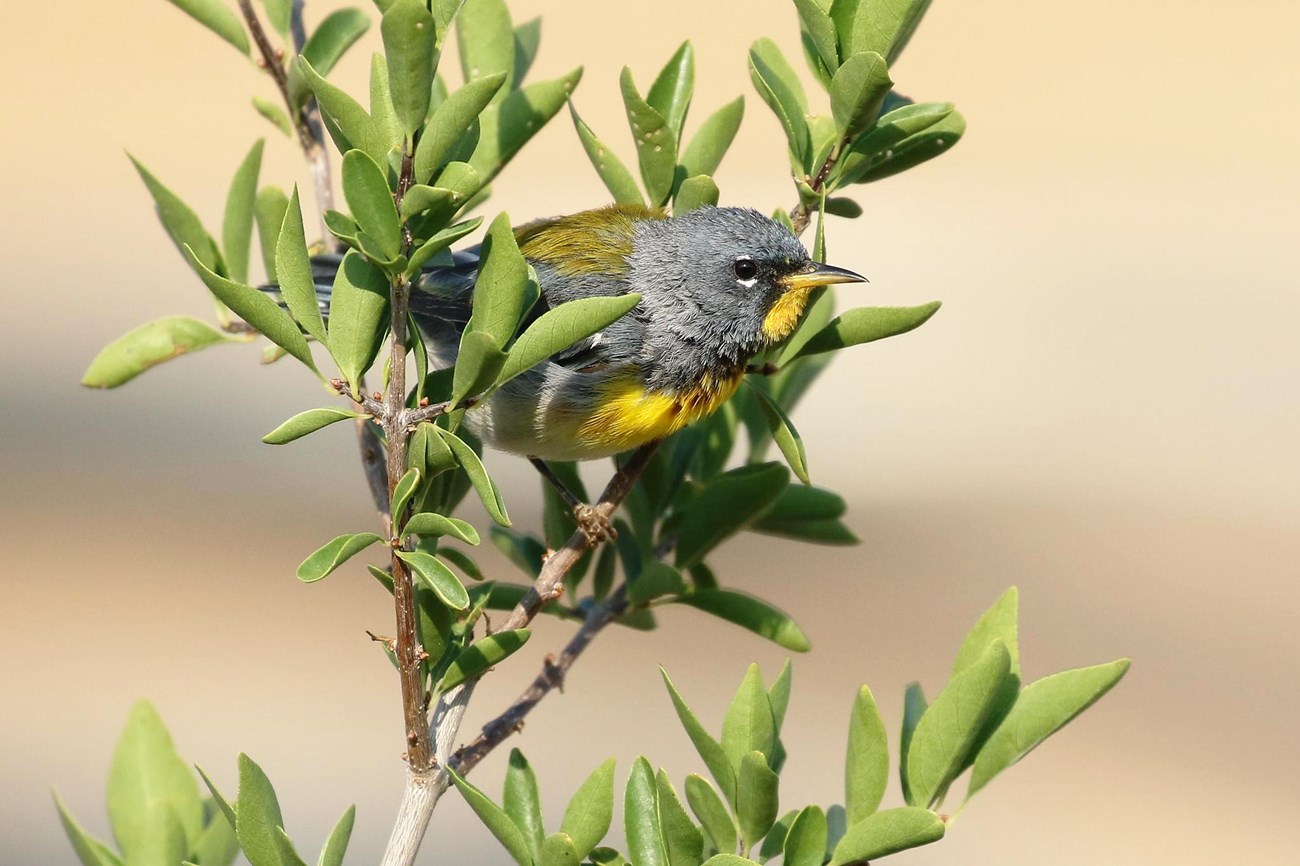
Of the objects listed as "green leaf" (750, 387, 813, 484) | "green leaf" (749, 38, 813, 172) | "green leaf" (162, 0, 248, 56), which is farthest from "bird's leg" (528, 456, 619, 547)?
"green leaf" (162, 0, 248, 56)

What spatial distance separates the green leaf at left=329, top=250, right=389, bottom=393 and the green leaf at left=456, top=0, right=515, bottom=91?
555 mm

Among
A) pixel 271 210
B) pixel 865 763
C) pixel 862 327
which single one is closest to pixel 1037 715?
pixel 865 763

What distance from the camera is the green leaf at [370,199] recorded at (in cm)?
131

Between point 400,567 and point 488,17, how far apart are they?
916 mm

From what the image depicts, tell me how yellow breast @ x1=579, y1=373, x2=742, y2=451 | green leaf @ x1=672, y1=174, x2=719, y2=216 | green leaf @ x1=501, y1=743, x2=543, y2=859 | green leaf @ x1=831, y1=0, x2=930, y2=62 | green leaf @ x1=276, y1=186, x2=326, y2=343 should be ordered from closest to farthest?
green leaf @ x1=276, y1=186, x2=326, y2=343
green leaf @ x1=501, y1=743, x2=543, y2=859
green leaf @ x1=831, y1=0, x2=930, y2=62
green leaf @ x1=672, y1=174, x2=719, y2=216
yellow breast @ x1=579, y1=373, x2=742, y2=451

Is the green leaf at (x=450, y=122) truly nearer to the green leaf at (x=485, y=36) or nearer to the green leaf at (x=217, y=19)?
the green leaf at (x=485, y=36)

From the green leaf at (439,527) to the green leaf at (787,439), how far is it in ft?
1.77

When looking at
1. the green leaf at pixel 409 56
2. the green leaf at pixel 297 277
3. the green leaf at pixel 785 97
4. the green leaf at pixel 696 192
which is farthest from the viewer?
the green leaf at pixel 696 192

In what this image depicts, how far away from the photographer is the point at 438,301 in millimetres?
2791

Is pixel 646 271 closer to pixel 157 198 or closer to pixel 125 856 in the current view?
pixel 157 198

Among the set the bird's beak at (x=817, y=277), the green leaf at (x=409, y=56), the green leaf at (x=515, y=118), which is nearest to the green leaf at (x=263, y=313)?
the green leaf at (x=409, y=56)

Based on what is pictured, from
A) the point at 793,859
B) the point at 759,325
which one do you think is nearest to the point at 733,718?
the point at 793,859

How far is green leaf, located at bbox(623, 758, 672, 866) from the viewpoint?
4.68ft

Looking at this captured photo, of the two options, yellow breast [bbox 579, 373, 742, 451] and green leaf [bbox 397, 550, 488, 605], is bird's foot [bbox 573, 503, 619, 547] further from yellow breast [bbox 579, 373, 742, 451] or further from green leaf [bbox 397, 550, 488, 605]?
green leaf [bbox 397, 550, 488, 605]
